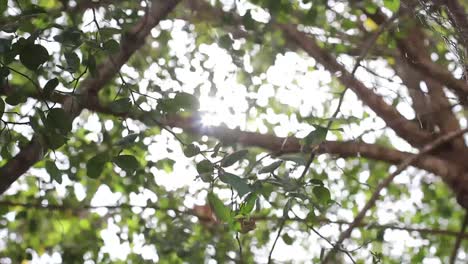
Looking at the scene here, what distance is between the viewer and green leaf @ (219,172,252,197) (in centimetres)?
94

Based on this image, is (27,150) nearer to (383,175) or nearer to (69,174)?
(69,174)

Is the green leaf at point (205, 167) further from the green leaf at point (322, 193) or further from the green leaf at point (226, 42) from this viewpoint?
the green leaf at point (226, 42)

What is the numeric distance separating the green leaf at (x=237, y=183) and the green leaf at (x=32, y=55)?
1.07ft

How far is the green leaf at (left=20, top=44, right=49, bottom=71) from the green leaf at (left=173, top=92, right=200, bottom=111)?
0.98 feet

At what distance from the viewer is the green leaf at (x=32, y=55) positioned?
0.91m

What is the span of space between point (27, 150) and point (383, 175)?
1.44 m

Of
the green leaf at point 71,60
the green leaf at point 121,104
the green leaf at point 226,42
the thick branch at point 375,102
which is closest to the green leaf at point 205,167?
the green leaf at point 121,104

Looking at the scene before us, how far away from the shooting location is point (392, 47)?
2174mm

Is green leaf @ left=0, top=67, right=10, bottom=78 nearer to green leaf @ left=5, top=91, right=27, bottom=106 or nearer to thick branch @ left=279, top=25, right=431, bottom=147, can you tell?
green leaf @ left=5, top=91, right=27, bottom=106

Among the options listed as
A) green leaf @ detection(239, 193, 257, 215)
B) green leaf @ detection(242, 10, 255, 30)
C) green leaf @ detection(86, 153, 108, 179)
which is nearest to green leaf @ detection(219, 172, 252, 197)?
green leaf @ detection(239, 193, 257, 215)

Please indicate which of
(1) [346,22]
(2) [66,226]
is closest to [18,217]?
(2) [66,226]

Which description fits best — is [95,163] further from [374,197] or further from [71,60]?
[374,197]

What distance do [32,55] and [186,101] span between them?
1.02 ft

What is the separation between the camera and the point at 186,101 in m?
1.14
